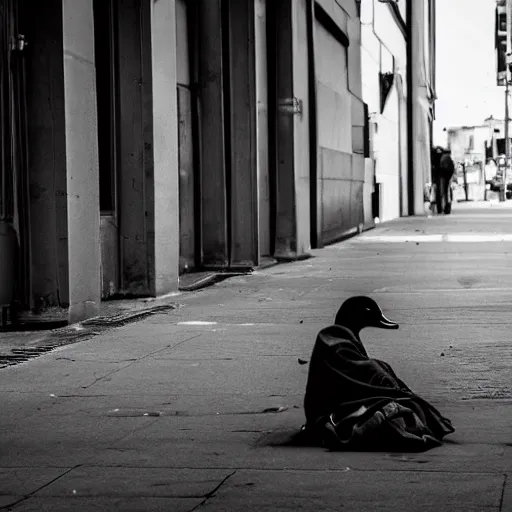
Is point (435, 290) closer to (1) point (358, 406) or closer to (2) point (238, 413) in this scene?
(2) point (238, 413)

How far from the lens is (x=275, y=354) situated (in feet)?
30.5

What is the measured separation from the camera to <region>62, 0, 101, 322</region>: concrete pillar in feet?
36.6

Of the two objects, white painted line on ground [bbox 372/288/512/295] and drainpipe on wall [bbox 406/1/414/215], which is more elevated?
drainpipe on wall [bbox 406/1/414/215]

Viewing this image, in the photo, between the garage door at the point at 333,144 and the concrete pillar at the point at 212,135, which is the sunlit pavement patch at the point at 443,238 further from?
the concrete pillar at the point at 212,135

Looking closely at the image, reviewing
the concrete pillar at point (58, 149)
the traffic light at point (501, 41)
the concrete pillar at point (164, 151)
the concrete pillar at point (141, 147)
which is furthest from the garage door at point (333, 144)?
the traffic light at point (501, 41)

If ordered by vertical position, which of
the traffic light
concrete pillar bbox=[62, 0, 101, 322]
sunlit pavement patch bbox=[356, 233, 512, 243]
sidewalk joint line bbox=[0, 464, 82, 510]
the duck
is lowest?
sidewalk joint line bbox=[0, 464, 82, 510]

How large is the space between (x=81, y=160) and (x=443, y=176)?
3237 centimetres

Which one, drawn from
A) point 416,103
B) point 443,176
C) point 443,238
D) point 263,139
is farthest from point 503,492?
point 416,103

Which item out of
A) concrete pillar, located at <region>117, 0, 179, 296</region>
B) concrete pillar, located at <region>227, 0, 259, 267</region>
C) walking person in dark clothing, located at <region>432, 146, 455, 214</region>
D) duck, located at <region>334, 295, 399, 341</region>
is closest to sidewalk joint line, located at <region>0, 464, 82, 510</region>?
duck, located at <region>334, 295, 399, 341</region>

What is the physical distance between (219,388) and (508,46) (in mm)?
74202

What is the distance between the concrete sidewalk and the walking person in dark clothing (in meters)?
28.3

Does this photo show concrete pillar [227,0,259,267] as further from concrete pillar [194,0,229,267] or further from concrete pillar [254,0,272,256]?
concrete pillar [254,0,272,256]

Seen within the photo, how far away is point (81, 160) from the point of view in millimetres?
11453

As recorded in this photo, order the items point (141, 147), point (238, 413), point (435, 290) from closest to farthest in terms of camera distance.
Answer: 1. point (238, 413)
2. point (141, 147)
3. point (435, 290)
